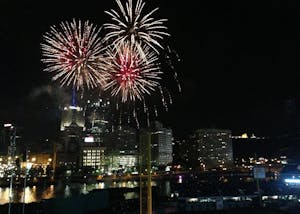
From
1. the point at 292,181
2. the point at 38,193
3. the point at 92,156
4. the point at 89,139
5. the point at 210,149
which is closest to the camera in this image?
the point at 292,181

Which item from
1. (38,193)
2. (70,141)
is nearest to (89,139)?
(70,141)

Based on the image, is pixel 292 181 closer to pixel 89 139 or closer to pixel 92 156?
pixel 92 156

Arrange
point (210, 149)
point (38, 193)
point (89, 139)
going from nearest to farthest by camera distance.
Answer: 1. point (38, 193)
2. point (89, 139)
3. point (210, 149)

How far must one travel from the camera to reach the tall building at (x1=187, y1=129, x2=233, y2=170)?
17988 centimetres

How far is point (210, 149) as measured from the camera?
183125mm

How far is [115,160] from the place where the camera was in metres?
157

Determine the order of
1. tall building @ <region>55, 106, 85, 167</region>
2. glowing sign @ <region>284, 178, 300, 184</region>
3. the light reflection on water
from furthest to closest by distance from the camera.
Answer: tall building @ <region>55, 106, 85, 167</region> → glowing sign @ <region>284, 178, 300, 184</region> → the light reflection on water

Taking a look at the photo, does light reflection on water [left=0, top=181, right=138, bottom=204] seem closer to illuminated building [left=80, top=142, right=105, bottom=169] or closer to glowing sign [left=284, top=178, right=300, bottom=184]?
glowing sign [left=284, top=178, right=300, bottom=184]

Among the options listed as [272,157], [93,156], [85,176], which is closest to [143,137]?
[85,176]

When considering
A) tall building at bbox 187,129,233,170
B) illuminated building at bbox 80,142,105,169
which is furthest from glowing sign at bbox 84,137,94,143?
tall building at bbox 187,129,233,170

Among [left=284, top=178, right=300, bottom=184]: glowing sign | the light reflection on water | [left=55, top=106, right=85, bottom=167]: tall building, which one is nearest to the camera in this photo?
the light reflection on water

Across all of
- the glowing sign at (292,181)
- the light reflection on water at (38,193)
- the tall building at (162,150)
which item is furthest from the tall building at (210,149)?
the glowing sign at (292,181)

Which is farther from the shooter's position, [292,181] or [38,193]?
[38,193]

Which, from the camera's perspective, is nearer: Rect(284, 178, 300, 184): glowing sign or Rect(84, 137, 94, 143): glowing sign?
Rect(284, 178, 300, 184): glowing sign
